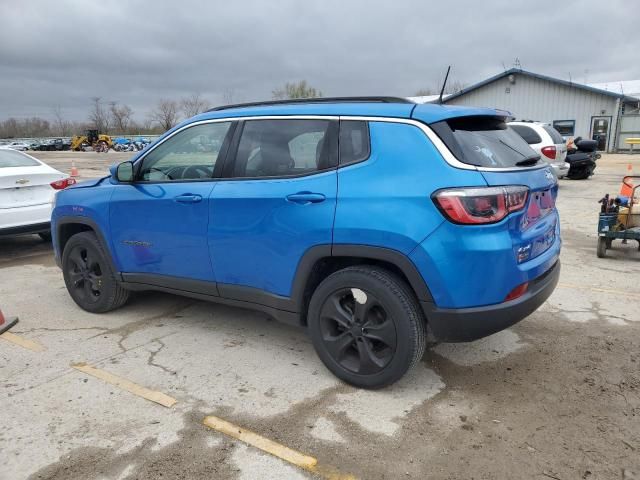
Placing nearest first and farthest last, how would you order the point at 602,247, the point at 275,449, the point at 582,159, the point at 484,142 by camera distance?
the point at 275,449 → the point at 484,142 → the point at 602,247 → the point at 582,159

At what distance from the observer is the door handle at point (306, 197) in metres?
3.33

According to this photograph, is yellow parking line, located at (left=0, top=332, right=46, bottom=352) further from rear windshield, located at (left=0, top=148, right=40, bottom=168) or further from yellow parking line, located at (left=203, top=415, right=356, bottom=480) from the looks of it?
rear windshield, located at (left=0, top=148, right=40, bottom=168)

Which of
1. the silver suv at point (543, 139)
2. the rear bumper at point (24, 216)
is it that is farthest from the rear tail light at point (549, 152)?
the rear bumper at point (24, 216)

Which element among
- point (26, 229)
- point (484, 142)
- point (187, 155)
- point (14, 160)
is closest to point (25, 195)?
point (26, 229)

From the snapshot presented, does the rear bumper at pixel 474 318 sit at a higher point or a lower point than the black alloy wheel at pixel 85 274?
higher

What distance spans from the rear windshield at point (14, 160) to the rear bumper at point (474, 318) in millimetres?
6825

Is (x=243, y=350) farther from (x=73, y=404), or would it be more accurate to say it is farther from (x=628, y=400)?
(x=628, y=400)

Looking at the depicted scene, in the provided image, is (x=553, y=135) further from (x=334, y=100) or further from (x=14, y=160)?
(x=14, y=160)

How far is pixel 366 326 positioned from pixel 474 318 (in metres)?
0.67

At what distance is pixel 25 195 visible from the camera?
718 centimetres

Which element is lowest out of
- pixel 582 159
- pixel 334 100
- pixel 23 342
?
pixel 23 342

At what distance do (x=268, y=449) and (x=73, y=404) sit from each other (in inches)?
54.1

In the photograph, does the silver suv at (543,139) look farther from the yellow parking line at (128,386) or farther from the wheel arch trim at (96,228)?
the yellow parking line at (128,386)

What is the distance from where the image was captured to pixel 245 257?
374cm
